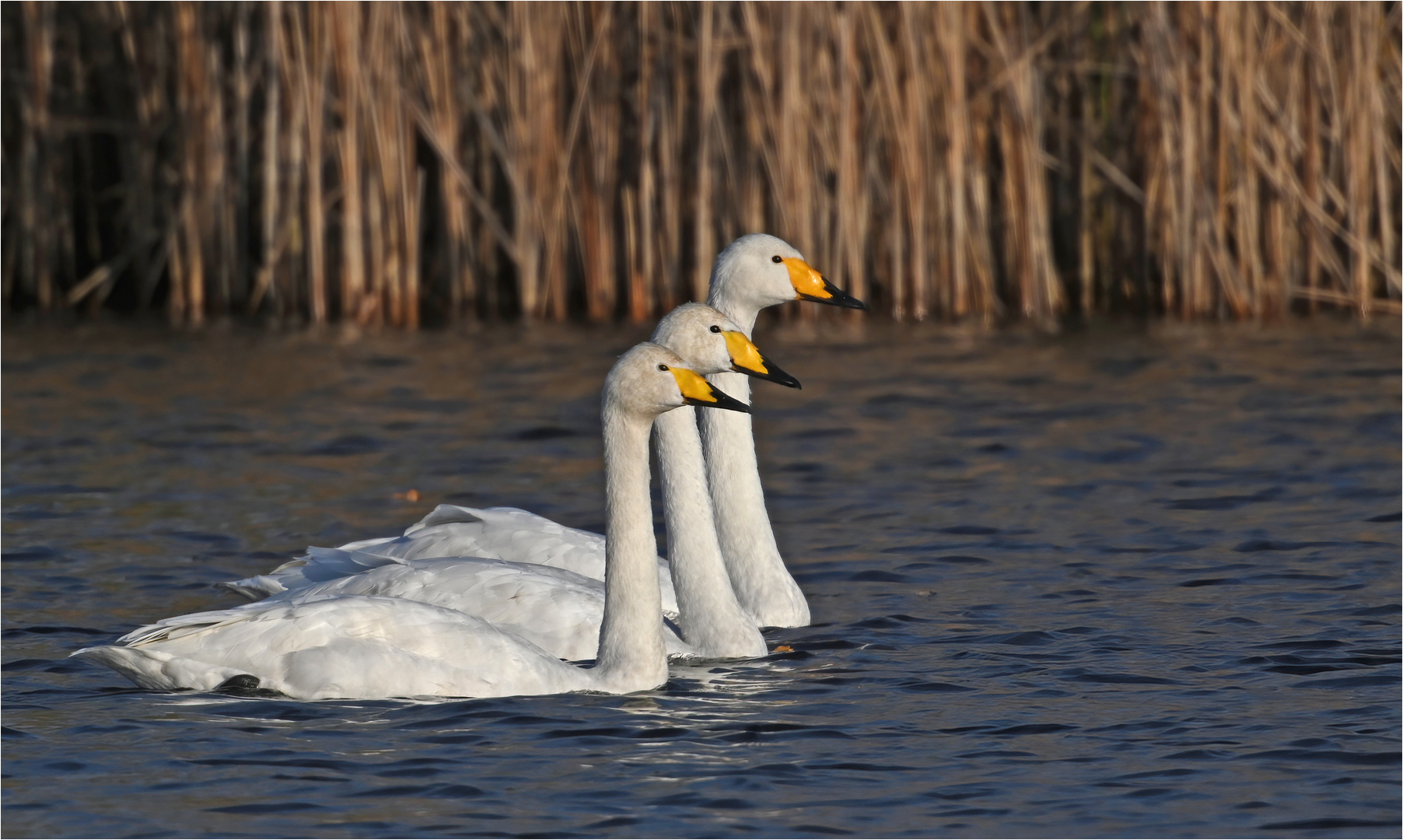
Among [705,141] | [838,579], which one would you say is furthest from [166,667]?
[705,141]

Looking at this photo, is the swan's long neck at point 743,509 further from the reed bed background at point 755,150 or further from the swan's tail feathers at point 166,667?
the reed bed background at point 755,150

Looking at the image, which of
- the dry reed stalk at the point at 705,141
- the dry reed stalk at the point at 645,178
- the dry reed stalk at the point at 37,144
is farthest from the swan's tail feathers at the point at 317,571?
the dry reed stalk at the point at 37,144

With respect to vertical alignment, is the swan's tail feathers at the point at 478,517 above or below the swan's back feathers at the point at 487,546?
above

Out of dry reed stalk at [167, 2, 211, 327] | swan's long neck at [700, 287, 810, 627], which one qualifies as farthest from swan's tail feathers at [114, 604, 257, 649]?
dry reed stalk at [167, 2, 211, 327]

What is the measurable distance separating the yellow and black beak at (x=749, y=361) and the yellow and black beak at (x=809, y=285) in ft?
3.84

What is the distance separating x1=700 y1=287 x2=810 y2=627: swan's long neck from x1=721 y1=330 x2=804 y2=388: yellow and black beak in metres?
0.70

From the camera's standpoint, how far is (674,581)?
25.6ft

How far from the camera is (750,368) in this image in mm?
7570

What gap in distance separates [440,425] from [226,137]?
4973mm

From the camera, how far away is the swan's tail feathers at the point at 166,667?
6.82 m

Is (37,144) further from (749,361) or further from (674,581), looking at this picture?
(749,361)

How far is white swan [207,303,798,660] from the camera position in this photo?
25.1 feet

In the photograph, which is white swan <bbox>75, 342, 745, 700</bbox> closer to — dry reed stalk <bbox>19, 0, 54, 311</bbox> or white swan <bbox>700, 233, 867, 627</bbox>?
white swan <bbox>700, 233, 867, 627</bbox>

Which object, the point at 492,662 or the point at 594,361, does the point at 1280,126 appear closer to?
the point at 594,361
